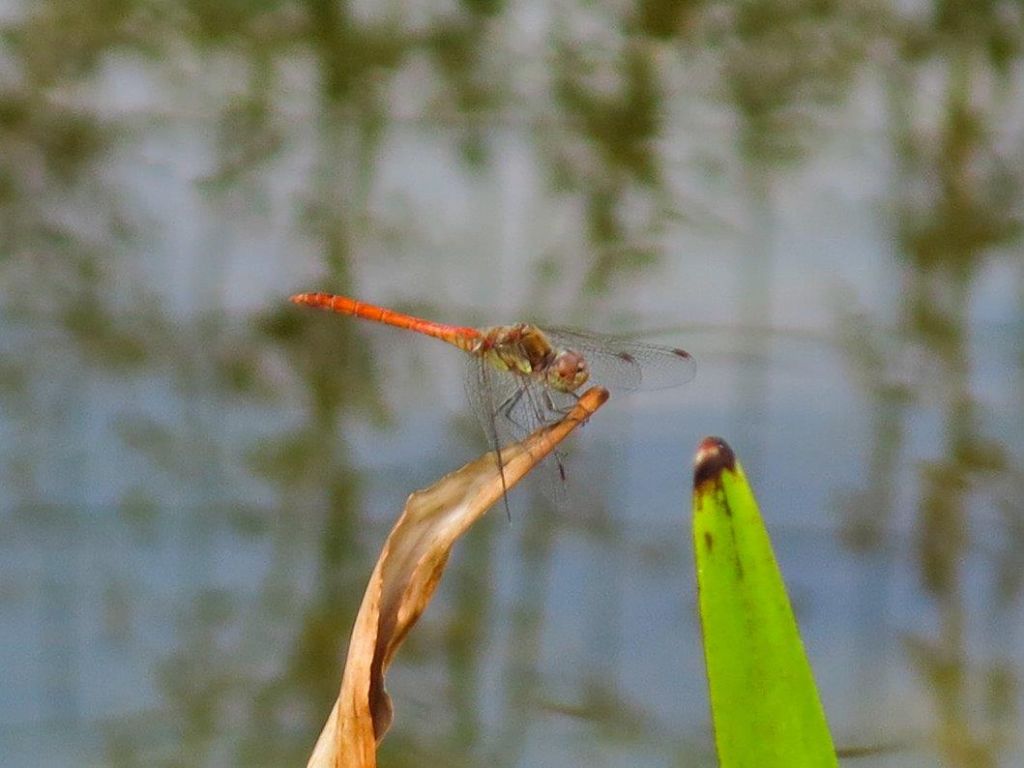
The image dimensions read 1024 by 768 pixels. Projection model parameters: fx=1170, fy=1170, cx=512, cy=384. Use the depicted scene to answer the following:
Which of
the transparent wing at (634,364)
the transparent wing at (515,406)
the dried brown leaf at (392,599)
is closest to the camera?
the dried brown leaf at (392,599)

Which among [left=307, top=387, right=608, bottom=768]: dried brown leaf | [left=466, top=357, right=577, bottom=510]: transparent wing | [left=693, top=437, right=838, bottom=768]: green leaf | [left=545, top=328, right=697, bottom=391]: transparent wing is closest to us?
[left=693, top=437, right=838, bottom=768]: green leaf

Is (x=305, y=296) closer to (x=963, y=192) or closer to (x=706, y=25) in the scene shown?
(x=706, y=25)

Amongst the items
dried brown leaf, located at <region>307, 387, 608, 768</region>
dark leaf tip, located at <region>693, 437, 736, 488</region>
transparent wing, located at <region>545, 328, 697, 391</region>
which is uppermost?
dark leaf tip, located at <region>693, 437, 736, 488</region>

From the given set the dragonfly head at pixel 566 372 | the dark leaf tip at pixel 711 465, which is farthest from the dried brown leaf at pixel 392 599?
the dragonfly head at pixel 566 372

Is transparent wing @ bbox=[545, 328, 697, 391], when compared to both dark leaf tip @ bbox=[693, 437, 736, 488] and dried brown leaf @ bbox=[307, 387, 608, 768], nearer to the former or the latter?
dried brown leaf @ bbox=[307, 387, 608, 768]

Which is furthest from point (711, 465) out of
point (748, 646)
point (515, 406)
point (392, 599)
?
point (515, 406)

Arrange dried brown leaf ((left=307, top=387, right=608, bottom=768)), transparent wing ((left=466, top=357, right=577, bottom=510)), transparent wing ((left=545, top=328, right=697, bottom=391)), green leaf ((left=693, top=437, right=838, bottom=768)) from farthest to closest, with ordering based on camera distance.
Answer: transparent wing ((left=545, top=328, right=697, bottom=391)), transparent wing ((left=466, top=357, right=577, bottom=510)), dried brown leaf ((left=307, top=387, right=608, bottom=768)), green leaf ((left=693, top=437, right=838, bottom=768))

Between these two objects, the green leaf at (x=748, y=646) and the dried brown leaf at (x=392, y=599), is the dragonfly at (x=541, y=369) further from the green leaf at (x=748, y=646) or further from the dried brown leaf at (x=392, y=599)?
the green leaf at (x=748, y=646)

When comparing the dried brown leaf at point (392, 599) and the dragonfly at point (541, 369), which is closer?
the dried brown leaf at point (392, 599)

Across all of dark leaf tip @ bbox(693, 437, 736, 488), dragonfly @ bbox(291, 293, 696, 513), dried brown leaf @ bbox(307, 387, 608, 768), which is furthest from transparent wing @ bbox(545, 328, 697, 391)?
dark leaf tip @ bbox(693, 437, 736, 488)
